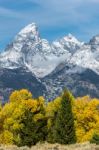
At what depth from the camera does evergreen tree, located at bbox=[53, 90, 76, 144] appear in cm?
6975

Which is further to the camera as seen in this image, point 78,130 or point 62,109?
point 78,130

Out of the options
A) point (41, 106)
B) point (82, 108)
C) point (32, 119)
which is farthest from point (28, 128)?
point (82, 108)

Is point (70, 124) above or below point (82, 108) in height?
below

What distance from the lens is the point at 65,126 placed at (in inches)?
2795

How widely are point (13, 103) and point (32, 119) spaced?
11503mm

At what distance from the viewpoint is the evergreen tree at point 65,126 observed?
69.8m

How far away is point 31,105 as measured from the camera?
80.4 metres

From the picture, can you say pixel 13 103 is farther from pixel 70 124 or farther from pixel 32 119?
pixel 70 124

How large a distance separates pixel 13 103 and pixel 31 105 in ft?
28.7

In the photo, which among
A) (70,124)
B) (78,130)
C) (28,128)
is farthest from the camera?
(78,130)

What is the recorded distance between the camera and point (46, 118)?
269 feet

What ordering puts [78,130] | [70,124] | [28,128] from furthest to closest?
[78,130]
[28,128]
[70,124]

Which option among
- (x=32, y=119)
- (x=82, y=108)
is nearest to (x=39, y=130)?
(x=32, y=119)

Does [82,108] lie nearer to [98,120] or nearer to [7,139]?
[98,120]
